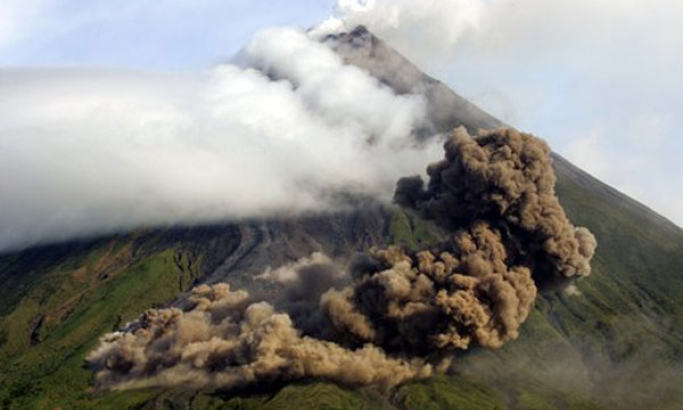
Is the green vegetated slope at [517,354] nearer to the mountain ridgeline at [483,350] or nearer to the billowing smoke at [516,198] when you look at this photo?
the mountain ridgeline at [483,350]

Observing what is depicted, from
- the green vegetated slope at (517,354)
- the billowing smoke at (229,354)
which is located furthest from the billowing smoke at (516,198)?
the billowing smoke at (229,354)

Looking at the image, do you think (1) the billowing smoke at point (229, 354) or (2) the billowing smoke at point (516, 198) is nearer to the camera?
(2) the billowing smoke at point (516, 198)

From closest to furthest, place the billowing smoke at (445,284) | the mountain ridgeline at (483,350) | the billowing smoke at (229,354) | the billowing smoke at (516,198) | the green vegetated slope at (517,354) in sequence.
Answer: the billowing smoke at (445,284)
the billowing smoke at (516,198)
the billowing smoke at (229,354)
the mountain ridgeline at (483,350)
the green vegetated slope at (517,354)

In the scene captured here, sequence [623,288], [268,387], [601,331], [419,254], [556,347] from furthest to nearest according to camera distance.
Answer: [623,288], [601,331], [556,347], [268,387], [419,254]

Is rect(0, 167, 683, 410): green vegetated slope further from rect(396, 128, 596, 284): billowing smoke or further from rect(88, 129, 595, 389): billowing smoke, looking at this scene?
rect(396, 128, 596, 284): billowing smoke

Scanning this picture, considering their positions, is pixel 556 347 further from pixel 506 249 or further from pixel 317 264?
pixel 506 249

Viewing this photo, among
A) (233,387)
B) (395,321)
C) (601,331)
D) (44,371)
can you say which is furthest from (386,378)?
(44,371)

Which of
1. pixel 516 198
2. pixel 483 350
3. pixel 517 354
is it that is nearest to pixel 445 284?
pixel 516 198

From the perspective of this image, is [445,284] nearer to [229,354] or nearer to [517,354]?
[229,354]
